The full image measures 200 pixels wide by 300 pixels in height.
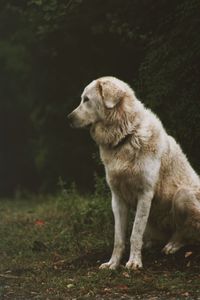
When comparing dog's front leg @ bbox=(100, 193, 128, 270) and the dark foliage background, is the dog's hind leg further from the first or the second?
the dark foliage background

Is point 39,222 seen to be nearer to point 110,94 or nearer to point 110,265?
point 110,265

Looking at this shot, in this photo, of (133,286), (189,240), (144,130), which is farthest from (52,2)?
(133,286)

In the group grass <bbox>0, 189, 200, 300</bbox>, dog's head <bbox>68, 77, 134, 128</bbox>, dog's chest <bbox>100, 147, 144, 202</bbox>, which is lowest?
grass <bbox>0, 189, 200, 300</bbox>

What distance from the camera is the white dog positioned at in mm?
8469

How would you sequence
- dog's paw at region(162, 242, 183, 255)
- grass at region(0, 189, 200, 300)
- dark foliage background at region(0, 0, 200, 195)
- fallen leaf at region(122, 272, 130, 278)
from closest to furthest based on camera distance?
grass at region(0, 189, 200, 300), fallen leaf at region(122, 272, 130, 278), dog's paw at region(162, 242, 183, 255), dark foliage background at region(0, 0, 200, 195)

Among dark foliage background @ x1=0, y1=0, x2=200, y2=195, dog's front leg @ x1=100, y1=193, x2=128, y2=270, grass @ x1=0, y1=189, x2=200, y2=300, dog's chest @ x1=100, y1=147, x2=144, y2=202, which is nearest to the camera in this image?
grass @ x1=0, y1=189, x2=200, y2=300

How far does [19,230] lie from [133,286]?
5429 mm

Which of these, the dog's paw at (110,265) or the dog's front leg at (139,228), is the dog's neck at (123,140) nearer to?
the dog's front leg at (139,228)

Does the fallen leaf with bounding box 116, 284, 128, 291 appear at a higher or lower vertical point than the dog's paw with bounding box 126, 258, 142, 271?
lower

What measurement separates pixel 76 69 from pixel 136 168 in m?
9.76

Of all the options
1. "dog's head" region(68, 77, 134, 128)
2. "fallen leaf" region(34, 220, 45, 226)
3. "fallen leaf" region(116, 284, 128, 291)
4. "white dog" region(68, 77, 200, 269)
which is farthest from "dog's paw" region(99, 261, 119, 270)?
"fallen leaf" region(34, 220, 45, 226)

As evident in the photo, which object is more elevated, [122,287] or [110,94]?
[110,94]

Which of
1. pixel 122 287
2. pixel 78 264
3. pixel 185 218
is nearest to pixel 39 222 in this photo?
pixel 78 264

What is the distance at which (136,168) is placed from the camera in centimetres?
839
